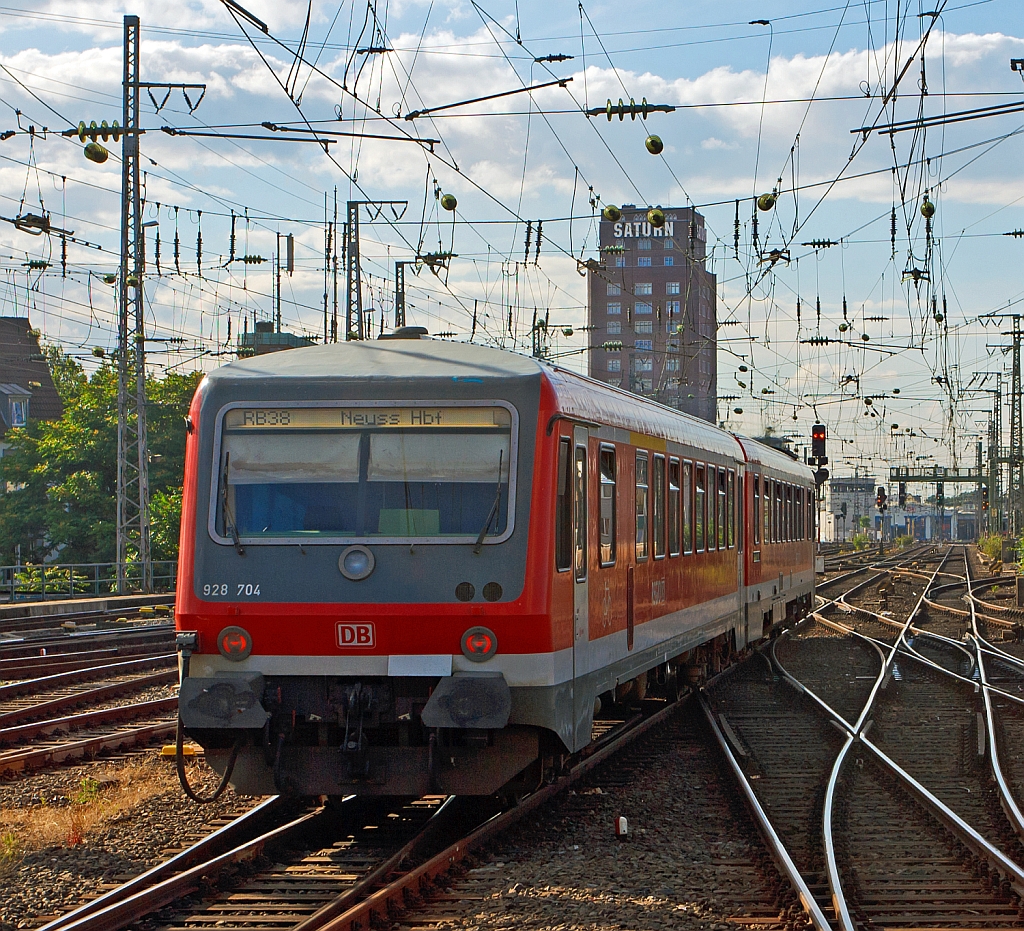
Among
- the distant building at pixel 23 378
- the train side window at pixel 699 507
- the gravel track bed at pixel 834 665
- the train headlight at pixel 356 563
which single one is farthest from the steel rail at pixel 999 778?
the distant building at pixel 23 378

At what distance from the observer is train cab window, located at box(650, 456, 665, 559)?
476 inches

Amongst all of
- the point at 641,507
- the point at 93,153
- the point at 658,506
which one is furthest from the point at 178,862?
the point at 93,153

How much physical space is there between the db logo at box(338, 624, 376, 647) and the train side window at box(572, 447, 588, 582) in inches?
59.1

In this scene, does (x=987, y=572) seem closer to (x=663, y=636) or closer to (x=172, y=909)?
(x=663, y=636)

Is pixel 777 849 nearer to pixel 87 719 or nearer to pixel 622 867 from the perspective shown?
pixel 622 867

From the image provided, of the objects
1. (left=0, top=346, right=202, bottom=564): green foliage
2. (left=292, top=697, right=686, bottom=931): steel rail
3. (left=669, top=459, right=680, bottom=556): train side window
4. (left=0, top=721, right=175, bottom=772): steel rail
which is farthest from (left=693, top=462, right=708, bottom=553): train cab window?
(left=0, top=346, right=202, bottom=564): green foliage

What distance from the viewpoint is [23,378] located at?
66.2 m

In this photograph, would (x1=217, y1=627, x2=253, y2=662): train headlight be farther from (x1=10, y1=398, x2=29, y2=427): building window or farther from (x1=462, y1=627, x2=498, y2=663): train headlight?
(x1=10, y1=398, x2=29, y2=427): building window

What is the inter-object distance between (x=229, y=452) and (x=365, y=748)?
80.1 inches

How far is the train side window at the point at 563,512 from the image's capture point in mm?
8945

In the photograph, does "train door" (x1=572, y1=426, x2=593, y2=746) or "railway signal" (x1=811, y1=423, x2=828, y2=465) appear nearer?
"train door" (x1=572, y1=426, x2=593, y2=746)

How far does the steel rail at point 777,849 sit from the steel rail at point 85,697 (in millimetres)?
7016

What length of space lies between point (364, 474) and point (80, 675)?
34.4 feet

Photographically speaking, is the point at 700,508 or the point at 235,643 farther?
the point at 700,508
